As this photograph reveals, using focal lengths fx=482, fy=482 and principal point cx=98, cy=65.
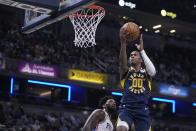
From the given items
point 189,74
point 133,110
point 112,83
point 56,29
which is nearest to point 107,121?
point 133,110

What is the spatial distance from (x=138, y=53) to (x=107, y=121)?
4.17 feet

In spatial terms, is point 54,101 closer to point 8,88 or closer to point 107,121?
point 8,88

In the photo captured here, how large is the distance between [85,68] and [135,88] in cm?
1710

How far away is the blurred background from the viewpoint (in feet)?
70.6

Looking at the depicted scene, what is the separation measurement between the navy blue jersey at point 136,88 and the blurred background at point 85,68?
37.2ft

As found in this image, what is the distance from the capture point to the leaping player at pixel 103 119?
22.5ft

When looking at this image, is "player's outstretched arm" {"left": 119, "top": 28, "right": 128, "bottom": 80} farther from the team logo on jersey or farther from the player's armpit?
the player's armpit

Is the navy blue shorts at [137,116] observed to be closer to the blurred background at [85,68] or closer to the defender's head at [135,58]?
the defender's head at [135,58]

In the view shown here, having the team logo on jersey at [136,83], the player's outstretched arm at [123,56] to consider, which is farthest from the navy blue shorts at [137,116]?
the player's outstretched arm at [123,56]

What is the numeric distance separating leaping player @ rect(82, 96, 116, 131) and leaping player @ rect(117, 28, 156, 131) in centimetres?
83

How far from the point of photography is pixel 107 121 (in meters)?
6.95

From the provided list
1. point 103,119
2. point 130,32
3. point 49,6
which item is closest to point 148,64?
point 130,32

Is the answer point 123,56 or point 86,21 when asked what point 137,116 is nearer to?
point 123,56

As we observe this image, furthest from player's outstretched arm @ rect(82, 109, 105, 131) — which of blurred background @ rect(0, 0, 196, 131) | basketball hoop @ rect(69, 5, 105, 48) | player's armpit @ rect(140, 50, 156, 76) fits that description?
blurred background @ rect(0, 0, 196, 131)
